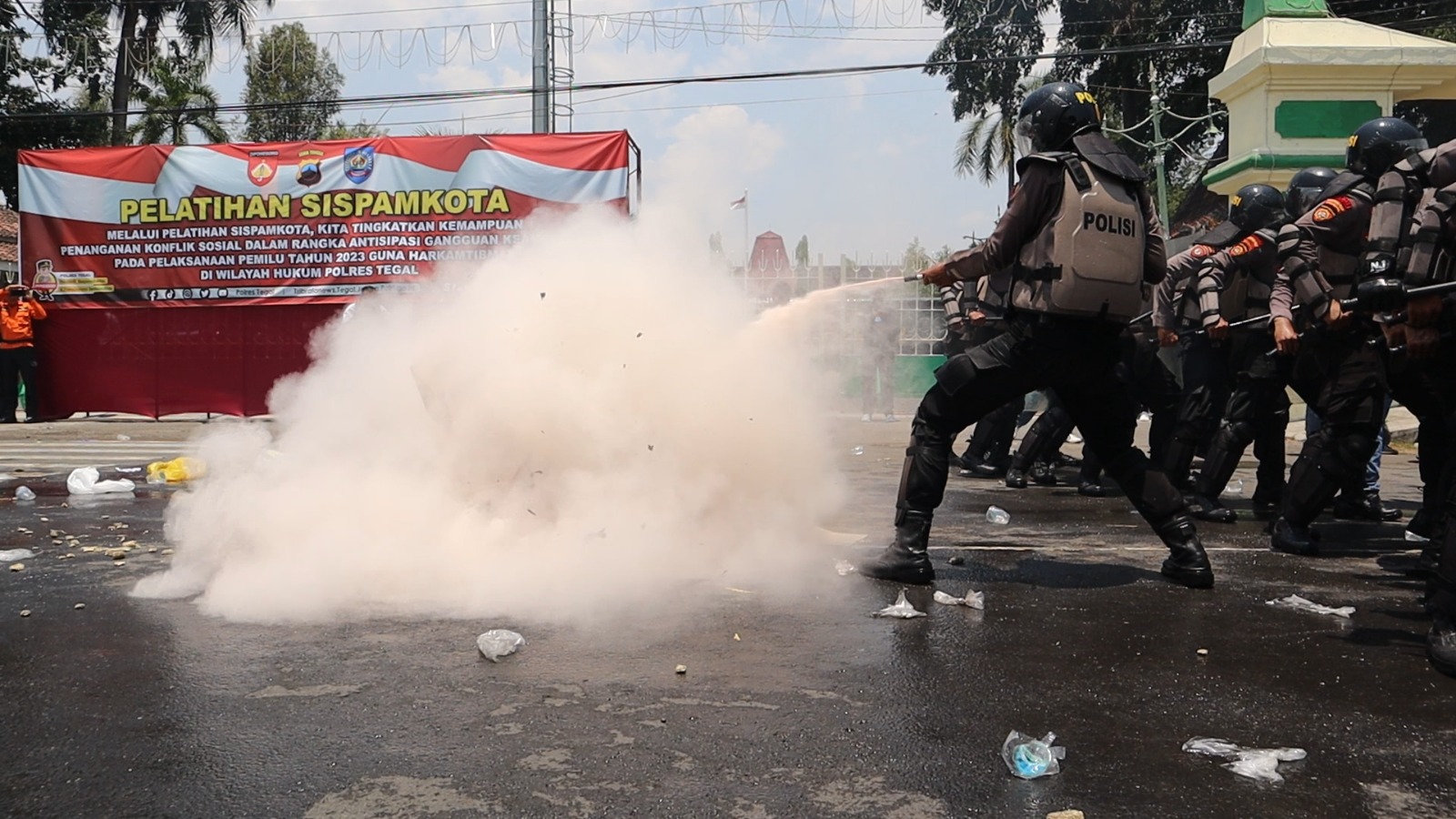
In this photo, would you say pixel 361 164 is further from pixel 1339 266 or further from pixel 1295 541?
pixel 1295 541

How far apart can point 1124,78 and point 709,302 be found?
2836 centimetres

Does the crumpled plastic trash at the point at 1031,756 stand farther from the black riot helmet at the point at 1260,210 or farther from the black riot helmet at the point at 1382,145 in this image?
the black riot helmet at the point at 1260,210

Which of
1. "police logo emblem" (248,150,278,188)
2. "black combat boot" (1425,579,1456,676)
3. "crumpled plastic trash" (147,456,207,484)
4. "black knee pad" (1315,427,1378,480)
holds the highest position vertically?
"police logo emblem" (248,150,278,188)

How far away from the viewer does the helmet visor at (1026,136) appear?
15.0ft

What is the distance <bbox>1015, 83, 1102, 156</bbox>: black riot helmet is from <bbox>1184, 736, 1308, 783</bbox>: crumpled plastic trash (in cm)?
254

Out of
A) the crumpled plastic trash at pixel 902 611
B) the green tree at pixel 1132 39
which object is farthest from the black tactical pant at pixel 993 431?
the green tree at pixel 1132 39

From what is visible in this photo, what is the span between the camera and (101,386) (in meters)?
14.7

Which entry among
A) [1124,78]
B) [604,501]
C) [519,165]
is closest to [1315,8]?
[519,165]

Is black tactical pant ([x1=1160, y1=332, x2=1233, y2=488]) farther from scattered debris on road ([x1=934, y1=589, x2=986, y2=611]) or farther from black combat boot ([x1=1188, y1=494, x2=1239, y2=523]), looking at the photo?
scattered debris on road ([x1=934, y1=589, x2=986, y2=611])

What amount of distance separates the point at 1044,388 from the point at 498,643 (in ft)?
8.02

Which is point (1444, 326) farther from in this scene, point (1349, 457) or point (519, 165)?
point (519, 165)

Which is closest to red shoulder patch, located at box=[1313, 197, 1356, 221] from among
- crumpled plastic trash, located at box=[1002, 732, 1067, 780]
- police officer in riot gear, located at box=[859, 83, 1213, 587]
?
police officer in riot gear, located at box=[859, 83, 1213, 587]

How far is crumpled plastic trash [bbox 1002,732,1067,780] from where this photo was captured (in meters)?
2.67

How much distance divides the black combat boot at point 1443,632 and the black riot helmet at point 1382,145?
214cm
